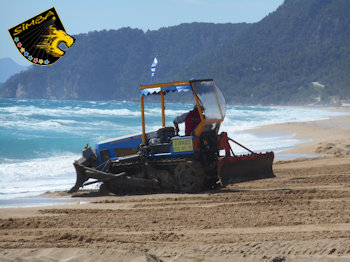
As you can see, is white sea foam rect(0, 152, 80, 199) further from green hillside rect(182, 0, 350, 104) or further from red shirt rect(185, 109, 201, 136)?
green hillside rect(182, 0, 350, 104)

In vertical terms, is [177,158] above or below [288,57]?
below

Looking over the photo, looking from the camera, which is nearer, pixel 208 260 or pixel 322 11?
pixel 208 260

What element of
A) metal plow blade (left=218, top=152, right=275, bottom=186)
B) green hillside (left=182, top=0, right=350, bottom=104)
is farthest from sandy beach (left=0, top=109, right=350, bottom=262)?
green hillside (left=182, top=0, right=350, bottom=104)

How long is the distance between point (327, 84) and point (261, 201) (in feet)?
413

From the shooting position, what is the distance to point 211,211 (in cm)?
903

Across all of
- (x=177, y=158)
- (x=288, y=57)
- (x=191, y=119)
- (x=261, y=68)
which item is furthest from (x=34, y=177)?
(x=261, y=68)

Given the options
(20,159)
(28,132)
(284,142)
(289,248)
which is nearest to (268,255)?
(289,248)

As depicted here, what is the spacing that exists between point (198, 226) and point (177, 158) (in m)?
3.57

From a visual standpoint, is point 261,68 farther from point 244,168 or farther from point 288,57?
point 244,168

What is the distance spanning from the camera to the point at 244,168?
489 inches

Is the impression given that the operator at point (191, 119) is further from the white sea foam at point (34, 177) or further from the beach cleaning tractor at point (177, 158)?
the white sea foam at point (34, 177)

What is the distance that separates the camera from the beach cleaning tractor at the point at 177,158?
11227 mm

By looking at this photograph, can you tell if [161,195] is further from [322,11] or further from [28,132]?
[322,11]

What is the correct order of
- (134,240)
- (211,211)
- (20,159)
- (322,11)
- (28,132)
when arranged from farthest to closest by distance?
(322,11), (28,132), (20,159), (211,211), (134,240)
